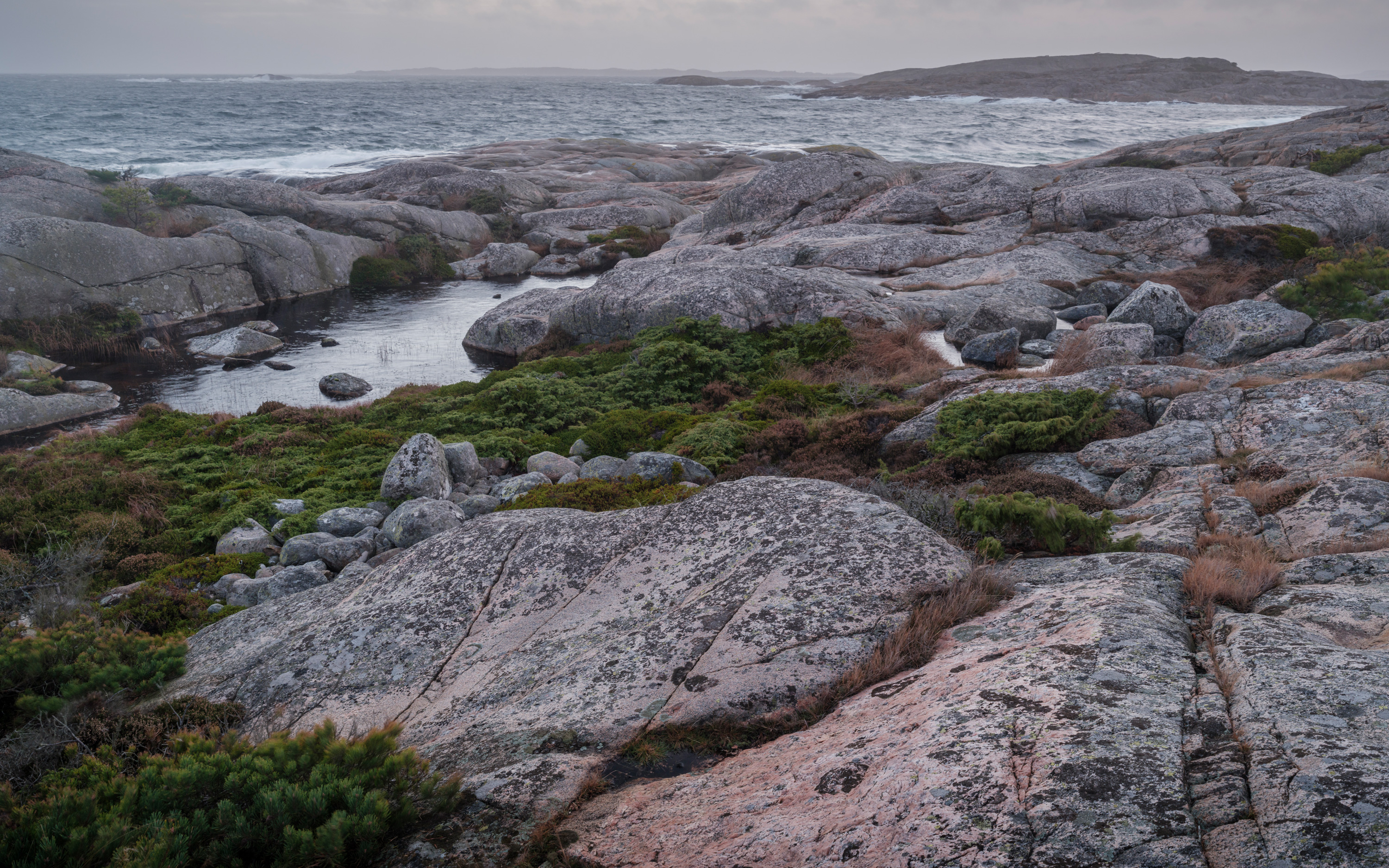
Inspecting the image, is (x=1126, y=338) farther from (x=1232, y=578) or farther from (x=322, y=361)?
(x=322, y=361)

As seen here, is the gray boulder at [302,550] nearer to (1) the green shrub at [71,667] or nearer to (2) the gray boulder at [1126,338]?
(1) the green shrub at [71,667]

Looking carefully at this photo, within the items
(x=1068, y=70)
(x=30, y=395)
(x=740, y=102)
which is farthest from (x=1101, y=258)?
(x=1068, y=70)

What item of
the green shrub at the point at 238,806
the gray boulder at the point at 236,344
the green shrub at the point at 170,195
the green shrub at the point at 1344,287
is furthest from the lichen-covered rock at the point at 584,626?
the green shrub at the point at 170,195

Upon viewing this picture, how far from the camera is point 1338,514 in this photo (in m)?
6.89

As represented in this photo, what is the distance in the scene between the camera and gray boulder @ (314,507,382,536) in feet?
41.2

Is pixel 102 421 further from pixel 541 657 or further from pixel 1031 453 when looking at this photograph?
pixel 1031 453

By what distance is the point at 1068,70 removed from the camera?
193375 mm

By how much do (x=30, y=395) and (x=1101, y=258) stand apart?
118ft

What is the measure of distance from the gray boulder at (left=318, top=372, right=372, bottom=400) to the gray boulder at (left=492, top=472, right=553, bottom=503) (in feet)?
37.5

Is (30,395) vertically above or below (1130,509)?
below

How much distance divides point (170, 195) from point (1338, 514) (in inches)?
1856

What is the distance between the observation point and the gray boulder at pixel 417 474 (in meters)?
13.6

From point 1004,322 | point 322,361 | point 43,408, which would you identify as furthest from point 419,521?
point 322,361

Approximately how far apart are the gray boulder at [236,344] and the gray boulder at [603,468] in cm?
1925
